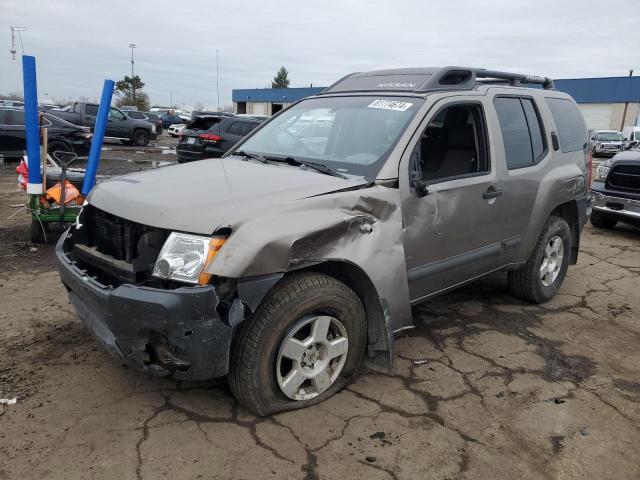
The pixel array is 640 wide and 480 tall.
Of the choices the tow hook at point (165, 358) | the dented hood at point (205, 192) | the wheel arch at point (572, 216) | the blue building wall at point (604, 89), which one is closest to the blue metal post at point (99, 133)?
the dented hood at point (205, 192)

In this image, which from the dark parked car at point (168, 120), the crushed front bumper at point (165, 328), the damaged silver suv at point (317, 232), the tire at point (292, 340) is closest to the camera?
the crushed front bumper at point (165, 328)

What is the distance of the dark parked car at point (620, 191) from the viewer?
743cm

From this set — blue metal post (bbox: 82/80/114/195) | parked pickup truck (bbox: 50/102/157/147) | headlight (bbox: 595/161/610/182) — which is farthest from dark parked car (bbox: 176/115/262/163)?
parked pickup truck (bbox: 50/102/157/147)

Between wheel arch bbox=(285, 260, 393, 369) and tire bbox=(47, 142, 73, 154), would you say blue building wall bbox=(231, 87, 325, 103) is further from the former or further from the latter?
wheel arch bbox=(285, 260, 393, 369)

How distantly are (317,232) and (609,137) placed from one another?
98.0 feet

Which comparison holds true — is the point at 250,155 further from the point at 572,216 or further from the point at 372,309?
the point at 572,216

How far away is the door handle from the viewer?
370 cm

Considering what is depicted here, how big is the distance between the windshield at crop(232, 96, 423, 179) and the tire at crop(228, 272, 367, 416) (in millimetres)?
809

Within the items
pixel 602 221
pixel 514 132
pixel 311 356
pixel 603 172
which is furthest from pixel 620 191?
pixel 311 356

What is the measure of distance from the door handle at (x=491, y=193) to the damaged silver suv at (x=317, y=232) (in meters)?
0.01

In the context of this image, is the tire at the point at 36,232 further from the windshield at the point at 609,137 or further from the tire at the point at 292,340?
the windshield at the point at 609,137

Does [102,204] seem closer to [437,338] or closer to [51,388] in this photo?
[51,388]

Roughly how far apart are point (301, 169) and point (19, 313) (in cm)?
261

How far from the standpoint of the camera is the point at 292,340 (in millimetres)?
2715
